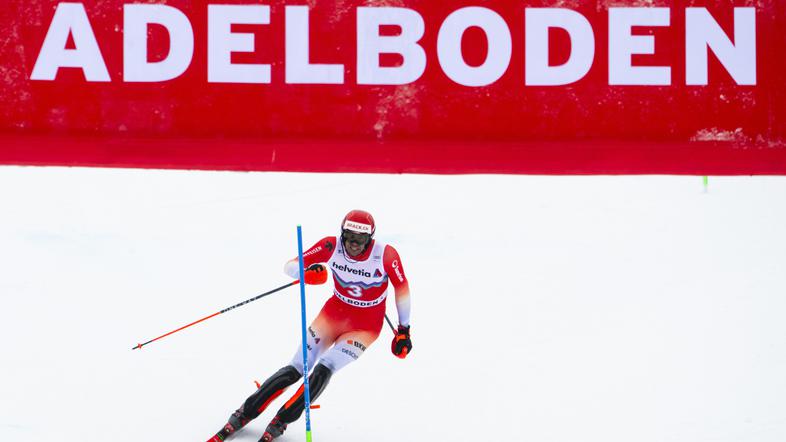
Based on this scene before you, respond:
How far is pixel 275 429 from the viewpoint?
18.7 feet

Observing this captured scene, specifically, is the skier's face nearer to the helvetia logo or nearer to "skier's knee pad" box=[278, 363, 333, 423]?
the helvetia logo

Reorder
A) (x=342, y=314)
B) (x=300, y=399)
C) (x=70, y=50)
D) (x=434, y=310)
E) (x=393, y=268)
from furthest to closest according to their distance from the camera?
1. (x=434, y=310)
2. (x=70, y=50)
3. (x=342, y=314)
4. (x=393, y=268)
5. (x=300, y=399)

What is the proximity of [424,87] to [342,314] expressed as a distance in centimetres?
189

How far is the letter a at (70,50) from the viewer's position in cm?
680

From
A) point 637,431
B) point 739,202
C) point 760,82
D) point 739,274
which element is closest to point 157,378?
point 637,431

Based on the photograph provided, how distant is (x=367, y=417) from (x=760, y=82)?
3.78 meters

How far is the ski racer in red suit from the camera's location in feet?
18.8

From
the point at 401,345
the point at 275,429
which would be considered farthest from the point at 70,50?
the point at 401,345

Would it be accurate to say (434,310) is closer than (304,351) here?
No

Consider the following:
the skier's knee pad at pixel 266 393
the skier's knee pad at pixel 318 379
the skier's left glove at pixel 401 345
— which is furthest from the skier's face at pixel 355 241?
the skier's knee pad at pixel 266 393

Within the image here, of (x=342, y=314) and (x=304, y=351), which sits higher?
(x=342, y=314)

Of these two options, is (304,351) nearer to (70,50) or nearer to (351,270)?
(351,270)

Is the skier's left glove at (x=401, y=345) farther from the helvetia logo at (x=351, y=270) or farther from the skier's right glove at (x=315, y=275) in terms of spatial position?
the skier's right glove at (x=315, y=275)

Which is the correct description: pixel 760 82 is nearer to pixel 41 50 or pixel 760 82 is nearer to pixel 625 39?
pixel 625 39
